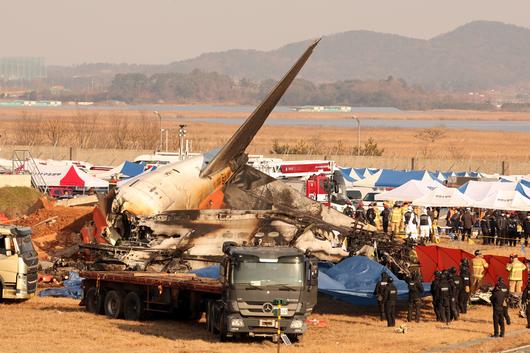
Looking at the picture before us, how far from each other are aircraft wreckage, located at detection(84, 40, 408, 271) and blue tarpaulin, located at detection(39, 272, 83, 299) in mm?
2874

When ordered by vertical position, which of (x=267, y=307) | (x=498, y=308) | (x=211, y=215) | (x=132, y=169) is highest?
(x=211, y=215)

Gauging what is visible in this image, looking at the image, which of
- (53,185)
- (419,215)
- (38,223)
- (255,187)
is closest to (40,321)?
(255,187)

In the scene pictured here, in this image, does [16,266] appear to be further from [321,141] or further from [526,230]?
[321,141]

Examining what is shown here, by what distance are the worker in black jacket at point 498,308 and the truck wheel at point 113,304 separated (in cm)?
1023

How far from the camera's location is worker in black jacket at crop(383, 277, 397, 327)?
29984 mm

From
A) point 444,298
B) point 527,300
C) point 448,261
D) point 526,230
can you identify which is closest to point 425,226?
point 526,230

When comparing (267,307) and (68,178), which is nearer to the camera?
(267,307)

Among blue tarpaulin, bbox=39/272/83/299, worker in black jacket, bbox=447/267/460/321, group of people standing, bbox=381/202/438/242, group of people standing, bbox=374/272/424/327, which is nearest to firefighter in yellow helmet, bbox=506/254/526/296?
worker in black jacket, bbox=447/267/460/321

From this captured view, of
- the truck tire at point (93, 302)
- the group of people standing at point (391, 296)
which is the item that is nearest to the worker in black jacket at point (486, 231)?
the group of people standing at point (391, 296)

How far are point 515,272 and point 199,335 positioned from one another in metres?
12.1

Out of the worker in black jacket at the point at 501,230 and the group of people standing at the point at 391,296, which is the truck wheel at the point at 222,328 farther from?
the worker in black jacket at the point at 501,230

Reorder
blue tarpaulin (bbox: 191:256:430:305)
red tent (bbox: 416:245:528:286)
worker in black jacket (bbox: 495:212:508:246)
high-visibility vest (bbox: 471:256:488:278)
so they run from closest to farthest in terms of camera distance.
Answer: blue tarpaulin (bbox: 191:256:430:305) → high-visibility vest (bbox: 471:256:488:278) → red tent (bbox: 416:245:528:286) → worker in black jacket (bbox: 495:212:508:246)

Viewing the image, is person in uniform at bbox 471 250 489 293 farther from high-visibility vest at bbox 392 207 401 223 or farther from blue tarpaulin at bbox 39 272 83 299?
high-visibility vest at bbox 392 207 401 223

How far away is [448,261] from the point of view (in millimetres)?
35656
